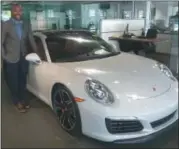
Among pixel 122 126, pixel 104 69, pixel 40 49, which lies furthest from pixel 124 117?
pixel 40 49

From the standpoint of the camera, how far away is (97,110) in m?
0.79

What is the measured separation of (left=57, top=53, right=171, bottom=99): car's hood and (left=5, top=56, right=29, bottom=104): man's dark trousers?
269mm

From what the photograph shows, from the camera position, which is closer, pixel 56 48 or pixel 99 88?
pixel 99 88

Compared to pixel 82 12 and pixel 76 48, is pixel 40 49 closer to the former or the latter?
pixel 76 48

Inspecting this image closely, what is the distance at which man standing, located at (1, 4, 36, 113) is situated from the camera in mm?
975

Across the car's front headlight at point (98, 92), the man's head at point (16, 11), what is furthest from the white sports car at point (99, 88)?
the man's head at point (16, 11)

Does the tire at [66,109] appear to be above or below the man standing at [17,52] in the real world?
below

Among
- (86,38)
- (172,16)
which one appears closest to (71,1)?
(86,38)

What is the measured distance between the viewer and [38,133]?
36.3 inches

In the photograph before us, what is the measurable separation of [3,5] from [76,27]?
41 cm

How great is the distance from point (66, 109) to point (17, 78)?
1.31 ft

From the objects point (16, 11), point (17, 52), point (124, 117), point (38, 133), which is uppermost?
point (16, 11)

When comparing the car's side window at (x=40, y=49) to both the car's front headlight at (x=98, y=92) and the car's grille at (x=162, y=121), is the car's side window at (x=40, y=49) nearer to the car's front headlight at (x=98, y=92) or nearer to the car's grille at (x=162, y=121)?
the car's front headlight at (x=98, y=92)

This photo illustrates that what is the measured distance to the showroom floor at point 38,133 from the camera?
32.1 inches
